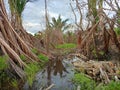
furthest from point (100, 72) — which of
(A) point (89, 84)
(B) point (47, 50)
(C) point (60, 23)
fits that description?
(C) point (60, 23)

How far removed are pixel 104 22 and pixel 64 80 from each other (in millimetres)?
5018

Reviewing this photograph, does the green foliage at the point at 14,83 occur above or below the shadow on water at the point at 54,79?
above

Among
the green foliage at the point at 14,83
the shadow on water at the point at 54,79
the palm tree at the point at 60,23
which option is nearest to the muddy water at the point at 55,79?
the shadow on water at the point at 54,79

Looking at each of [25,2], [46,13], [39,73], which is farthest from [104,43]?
[39,73]

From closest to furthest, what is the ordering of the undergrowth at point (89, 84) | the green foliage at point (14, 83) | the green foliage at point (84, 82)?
1. the undergrowth at point (89, 84)
2. the green foliage at point (84, 82)
3. the green foliage at point (14, 83)

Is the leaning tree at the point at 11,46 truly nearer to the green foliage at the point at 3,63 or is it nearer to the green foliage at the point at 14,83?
the green foliage at the point at 3,63

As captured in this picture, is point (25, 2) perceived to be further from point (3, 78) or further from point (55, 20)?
point (55, 20)

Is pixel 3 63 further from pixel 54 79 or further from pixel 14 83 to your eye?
pixel 54 79

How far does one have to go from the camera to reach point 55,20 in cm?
3294

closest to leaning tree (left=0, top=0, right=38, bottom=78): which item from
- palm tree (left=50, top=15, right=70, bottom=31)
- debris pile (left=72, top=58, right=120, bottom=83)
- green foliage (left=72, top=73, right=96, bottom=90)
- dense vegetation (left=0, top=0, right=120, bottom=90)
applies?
dense vegetation (left=0, top=0, right=120, bottom=90)

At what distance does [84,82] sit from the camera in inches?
293

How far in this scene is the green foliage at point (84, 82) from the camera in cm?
680

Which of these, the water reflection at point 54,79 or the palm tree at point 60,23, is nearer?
the water reflection at point 54,79

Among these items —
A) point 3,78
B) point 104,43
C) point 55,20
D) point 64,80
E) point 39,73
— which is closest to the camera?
point 3,78
